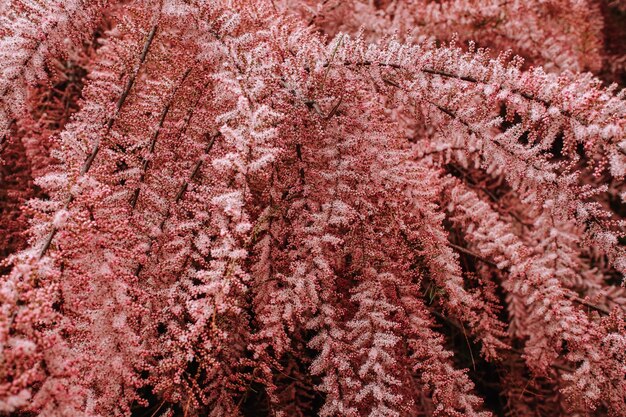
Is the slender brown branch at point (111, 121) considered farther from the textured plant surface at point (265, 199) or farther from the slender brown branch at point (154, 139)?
the slender brown branch at point (154, 139)

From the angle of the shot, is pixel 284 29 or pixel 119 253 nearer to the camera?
pixel 119 253

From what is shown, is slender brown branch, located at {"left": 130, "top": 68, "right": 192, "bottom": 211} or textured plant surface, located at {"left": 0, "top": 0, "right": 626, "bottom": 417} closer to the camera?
textured plant surface, located at {"left": 0, "top": 0, "right": 626, "bottom": 417}

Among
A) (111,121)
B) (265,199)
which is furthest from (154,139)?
(265,199)

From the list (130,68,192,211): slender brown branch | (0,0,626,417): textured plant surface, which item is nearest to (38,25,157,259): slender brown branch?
(0,0,626,417): textured plant surface

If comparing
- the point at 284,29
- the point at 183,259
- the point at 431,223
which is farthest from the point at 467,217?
the point at 183,259

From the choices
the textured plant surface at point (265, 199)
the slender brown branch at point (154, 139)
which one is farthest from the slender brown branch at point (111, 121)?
the slender brown branch at point (154, 139)

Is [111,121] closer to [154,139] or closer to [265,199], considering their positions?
[154,139]

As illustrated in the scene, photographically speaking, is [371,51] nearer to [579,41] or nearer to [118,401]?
[118,401]

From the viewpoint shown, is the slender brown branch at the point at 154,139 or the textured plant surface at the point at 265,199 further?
the slender brown branch at the point at 154,139

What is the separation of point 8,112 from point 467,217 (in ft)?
5.95

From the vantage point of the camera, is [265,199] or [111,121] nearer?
[111,121]

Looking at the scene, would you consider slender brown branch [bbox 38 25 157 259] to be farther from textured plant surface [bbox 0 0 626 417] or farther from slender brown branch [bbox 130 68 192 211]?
slender brown branch [bbox 130 68 192 211]

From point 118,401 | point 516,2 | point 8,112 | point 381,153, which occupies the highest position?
point 516,2

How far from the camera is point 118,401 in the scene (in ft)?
3.57
